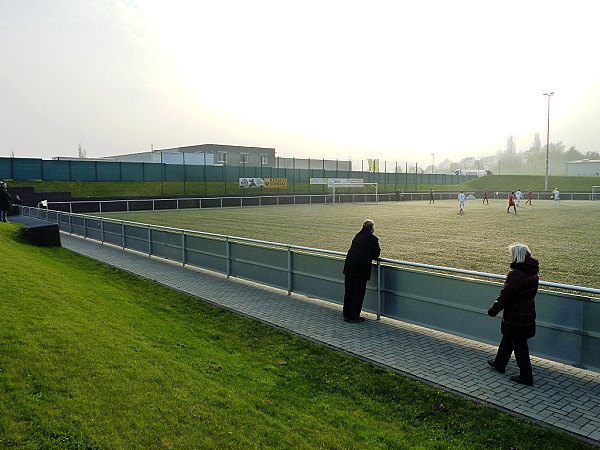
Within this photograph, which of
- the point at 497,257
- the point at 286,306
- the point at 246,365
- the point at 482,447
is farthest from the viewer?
the point at 497,257

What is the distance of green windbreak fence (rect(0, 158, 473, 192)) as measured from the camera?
1624 inches

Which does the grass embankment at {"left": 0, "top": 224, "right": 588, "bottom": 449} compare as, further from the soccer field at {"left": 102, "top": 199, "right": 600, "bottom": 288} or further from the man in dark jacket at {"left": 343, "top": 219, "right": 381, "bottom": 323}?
the soccer field at {"left": 102, "top": 199, "right": 600, "bottom": 288}

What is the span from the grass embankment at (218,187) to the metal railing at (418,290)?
108 ft

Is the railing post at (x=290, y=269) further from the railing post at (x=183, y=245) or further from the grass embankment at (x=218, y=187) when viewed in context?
the grass embankment at (x=218, y=187)

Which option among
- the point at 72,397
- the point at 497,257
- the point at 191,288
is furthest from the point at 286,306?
the point at 497,257

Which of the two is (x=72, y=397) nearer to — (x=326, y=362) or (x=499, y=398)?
(x=326, y=362)

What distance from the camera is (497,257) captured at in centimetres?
1431

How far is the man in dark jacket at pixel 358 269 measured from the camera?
25.3 feet

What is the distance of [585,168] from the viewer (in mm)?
99500

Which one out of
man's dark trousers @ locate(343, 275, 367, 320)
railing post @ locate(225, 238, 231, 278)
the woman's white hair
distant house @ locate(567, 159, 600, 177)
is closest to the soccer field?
railing post @ locate(225, 238, 231, 278)

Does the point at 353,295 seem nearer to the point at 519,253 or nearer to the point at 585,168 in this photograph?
the point at 519,253

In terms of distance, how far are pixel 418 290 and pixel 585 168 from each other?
10878 cm

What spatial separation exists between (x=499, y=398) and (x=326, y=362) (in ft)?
6.74

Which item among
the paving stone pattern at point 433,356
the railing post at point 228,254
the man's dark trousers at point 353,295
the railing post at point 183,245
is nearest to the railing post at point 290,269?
the paving stone pattern at point 433,356
